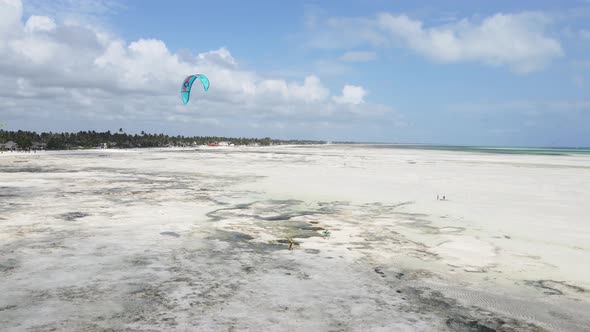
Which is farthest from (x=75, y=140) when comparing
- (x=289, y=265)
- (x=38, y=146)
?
(x=289, y=265)

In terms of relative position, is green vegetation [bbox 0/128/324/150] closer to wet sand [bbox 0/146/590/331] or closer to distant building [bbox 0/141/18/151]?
distant building [bbox 0/141/18/151]

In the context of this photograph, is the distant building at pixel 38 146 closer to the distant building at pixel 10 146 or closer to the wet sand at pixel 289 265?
the distant building at pixel 10 146

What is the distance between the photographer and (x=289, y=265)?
6.78 meters

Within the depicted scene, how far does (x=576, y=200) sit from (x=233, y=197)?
1228cm

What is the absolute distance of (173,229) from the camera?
9.32m

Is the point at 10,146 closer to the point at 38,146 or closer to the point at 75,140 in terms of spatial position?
the point at 38,146

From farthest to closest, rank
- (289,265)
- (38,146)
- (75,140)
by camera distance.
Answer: (75,140) < (38,146) < (289,265)

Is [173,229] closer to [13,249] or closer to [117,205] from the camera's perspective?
[13,249]

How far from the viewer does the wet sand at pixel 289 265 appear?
15.6ft

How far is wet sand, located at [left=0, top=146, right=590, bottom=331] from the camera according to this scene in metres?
4.75

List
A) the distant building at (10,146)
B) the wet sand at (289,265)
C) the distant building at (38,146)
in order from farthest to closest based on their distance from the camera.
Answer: the distant building at (38,146), the distant building at (10,146), the wet sand at (289,265)

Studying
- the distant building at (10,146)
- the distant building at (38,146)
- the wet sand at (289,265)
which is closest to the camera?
the wet sand at (289,265)

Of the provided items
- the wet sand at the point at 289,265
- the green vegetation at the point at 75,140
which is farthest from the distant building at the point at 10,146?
the wet sand at the point at 289,265

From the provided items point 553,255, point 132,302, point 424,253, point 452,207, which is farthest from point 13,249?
point 452,207
